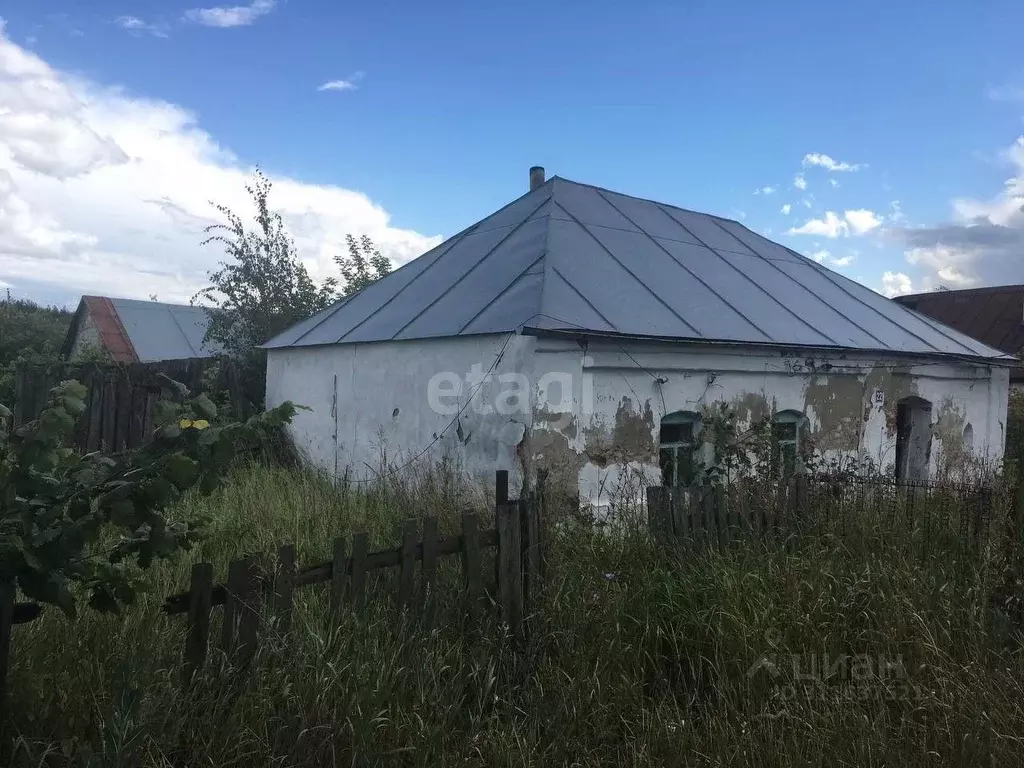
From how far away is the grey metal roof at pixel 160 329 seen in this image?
2228 cm

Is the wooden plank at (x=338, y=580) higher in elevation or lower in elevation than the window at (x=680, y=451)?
lower

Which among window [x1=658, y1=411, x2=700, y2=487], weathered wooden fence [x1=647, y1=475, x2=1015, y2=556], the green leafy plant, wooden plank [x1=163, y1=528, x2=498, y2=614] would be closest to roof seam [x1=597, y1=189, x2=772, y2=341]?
window [x1=658, y1=411, x2=700, y2=487]

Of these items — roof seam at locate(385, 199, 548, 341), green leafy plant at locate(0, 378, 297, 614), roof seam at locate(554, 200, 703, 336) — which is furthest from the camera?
roof seam at locate(385, 199, 548, 341)

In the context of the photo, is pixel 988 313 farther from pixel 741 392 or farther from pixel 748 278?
pixel 741 392

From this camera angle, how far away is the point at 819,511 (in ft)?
16.8

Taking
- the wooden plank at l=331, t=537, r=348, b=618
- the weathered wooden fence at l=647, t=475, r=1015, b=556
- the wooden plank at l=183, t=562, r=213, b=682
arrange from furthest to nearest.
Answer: the weathered wooden fence at l=647, t=475, r=1015, b=556, the wooden plank at l=331, t=537, r=348, b=618, the wooden plank at l=183, t=562, r=213, b=682

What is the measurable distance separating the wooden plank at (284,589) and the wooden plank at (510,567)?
116cm

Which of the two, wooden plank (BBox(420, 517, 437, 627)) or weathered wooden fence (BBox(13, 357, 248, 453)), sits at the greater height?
weathered wooden fence (BBox(13, 357, 248, 453))

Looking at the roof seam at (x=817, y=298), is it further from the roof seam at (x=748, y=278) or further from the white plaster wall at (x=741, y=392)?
the white plaster wall at (x=741, y=392)

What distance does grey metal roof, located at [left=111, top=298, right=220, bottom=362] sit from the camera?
877 inches

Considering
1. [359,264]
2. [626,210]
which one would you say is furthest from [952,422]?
[359,264]

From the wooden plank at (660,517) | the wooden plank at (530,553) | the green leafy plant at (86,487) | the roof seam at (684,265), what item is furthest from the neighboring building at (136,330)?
the green leafy plant at (86,487)

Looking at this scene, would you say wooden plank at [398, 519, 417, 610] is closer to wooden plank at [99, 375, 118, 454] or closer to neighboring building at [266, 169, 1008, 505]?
neighboring building at [266, 169, 1008, 505]

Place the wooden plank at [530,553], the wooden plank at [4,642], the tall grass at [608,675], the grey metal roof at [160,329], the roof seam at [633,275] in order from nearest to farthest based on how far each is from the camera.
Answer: the wooden plank at [4,642], the tall grass at [608,675], the wooden plank at [530,553], the roof seam at [633,275], the grey metal roof at [160,329]
